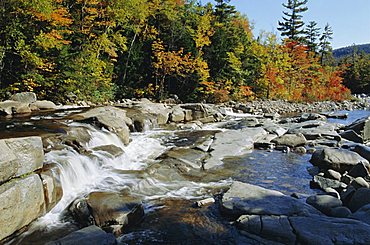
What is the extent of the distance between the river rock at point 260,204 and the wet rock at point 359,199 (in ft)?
2.42

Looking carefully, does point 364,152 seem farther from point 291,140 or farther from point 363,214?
point 363,214

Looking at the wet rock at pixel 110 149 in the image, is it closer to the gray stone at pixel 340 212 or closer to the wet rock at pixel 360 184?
the gray stone at pixel 340 212

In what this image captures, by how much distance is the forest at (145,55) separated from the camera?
16.2 metres

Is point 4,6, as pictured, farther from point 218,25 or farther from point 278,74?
point 278,74

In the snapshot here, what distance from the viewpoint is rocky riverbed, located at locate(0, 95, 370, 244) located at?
4402mm

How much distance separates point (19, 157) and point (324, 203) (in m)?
5.60

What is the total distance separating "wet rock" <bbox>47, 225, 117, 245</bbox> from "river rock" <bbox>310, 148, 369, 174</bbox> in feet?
20.8

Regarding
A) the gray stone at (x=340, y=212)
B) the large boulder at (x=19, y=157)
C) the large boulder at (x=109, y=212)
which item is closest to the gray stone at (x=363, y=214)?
the gray stone at (x=340, y=212)

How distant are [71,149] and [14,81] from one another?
11723mm

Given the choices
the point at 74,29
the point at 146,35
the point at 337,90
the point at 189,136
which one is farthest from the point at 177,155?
the point at 337,90

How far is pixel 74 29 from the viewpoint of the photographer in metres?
19.7

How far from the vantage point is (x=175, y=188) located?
21.9 feet

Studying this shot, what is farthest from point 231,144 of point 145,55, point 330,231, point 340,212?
point 145,55

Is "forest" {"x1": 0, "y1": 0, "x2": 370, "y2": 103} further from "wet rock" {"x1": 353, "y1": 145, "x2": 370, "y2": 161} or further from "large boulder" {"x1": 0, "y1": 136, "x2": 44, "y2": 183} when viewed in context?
"wet rock" {"x1": 353, "y1": 145, "x2": 370, "y2": 161}
